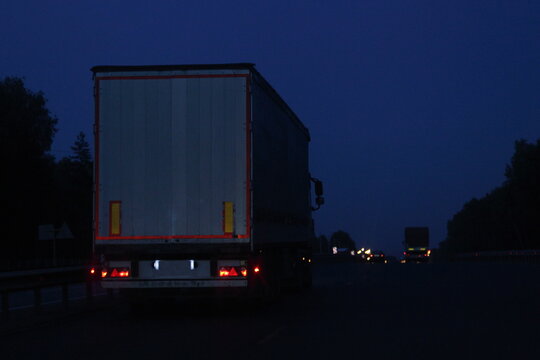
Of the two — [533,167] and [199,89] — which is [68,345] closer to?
[199,89]

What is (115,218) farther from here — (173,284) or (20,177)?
(20,177)

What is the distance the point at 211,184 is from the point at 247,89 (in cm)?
182

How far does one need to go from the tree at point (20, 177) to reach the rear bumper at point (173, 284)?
43.6m

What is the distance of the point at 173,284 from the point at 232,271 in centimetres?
108

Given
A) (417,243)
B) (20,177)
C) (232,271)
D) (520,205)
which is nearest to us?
(232,271)

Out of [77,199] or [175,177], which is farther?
[77,199]

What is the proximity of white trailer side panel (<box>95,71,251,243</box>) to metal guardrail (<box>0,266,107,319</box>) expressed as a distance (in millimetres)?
1889

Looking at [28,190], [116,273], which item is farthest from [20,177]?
[116,273]

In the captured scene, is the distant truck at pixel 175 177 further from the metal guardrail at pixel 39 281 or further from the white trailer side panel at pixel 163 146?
the metal guardrail at pixel 39 281

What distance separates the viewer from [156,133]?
14.5m

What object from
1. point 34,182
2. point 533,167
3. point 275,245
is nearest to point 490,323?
point 275,245

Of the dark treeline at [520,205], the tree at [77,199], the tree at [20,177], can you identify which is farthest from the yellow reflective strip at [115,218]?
the dark treeline at [520,205]

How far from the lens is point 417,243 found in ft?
254

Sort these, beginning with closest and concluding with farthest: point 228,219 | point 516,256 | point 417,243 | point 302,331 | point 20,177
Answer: point 302,331 < point 228,219 < point 20,177 < point 516,256 < point 417,243
